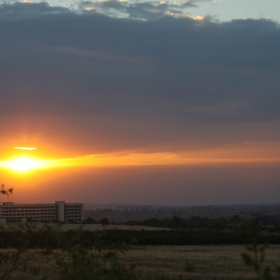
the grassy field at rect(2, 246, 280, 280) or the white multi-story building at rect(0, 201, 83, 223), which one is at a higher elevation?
the white multi-story building at rect(0, 201, 83, 223)

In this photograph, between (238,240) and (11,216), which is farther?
(11,216)

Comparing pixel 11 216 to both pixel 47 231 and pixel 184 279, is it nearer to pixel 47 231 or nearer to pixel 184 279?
pixel 184 279

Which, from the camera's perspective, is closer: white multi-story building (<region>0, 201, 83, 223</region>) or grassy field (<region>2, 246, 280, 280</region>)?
grassy field (<region>2, 246, 280, 280</region>)

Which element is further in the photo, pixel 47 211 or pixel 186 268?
pixel 47 211

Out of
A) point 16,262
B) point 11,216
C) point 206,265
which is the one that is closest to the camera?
point 16,262

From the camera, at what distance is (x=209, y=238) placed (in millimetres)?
45812

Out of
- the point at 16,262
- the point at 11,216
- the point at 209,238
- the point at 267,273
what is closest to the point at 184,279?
the point at 16,262

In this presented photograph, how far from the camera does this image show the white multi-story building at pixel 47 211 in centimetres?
8800

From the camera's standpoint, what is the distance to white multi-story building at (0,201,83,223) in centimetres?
8800

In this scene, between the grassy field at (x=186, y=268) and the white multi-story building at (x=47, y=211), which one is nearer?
the grassy field at (x=186, y=268)

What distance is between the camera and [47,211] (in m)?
90.2

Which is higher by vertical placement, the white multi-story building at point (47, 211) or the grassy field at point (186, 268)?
the white multi-story building at point (47, 211)

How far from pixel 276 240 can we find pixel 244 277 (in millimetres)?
28278

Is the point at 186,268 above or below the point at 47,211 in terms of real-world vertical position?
below
